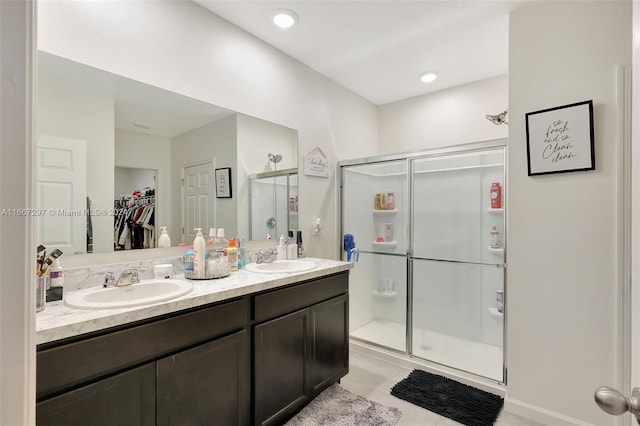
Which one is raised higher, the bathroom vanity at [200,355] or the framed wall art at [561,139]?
the framed wall art at [561,139]

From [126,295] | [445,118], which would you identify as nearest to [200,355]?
[126,295]

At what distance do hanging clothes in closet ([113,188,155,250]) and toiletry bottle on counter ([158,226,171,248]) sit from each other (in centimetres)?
4

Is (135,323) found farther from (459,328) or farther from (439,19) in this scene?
(459,328)

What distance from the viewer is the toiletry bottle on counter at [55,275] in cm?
125

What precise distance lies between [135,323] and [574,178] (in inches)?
91.4

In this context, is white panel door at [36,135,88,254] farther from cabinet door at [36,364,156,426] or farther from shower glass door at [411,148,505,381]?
shower glass door at [411,148,505,381]

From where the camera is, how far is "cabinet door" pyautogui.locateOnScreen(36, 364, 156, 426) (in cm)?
98

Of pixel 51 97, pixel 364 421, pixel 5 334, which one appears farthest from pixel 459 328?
pixel 51 97

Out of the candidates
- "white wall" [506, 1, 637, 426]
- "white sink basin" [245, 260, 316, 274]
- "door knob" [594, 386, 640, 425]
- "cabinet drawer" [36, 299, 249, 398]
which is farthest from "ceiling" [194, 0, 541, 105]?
"door knob" [594, 386, 640, 425]

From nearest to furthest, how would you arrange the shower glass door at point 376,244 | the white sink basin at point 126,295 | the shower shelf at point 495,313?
the white sink basin at point 126,295 → the shower shelf at point 495,313 → the shower glass door at point 376,244

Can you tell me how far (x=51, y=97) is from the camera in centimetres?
138

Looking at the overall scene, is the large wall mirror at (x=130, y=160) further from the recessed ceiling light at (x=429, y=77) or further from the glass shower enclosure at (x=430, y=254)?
the recessed ceiling light at (x=429, y=77)

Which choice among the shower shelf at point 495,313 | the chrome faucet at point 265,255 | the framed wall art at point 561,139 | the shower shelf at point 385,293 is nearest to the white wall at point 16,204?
the chrome faucet at point 265,255

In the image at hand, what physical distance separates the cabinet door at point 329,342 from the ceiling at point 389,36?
1905 millimetres
